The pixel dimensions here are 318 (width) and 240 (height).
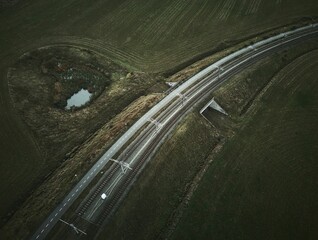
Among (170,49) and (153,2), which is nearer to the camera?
(170,49)

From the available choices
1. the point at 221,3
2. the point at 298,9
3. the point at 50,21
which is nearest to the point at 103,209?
the point at 50,21

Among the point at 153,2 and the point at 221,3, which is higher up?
the point at 221,3

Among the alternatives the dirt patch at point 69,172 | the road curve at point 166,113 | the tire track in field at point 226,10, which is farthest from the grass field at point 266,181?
the tire track in field at point 226,10

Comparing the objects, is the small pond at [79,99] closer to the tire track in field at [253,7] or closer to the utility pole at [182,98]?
the utility pole at [182,98]

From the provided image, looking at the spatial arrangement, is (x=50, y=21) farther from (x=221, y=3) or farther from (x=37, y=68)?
(x=221, y=3)

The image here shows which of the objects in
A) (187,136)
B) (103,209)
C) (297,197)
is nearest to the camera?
(103,209)

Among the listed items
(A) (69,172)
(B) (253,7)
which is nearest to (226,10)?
(B) (253,7)

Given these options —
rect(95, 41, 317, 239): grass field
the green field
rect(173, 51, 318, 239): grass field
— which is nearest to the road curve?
rect(95, 41, 317, 239): grass field
